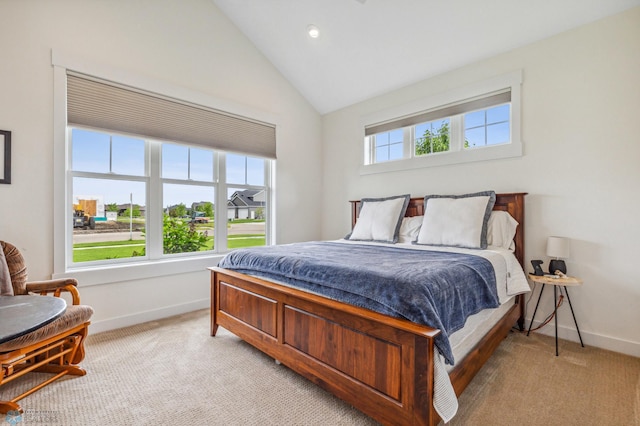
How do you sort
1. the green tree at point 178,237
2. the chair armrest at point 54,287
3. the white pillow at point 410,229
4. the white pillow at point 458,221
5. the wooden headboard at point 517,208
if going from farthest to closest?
1. the green tree at point 178,237
2. the white pillow at point 410,229
3. the wooden headboard at point 517,208
4. the white pillow at point 458,221
5. the chair armrest at point 54,287

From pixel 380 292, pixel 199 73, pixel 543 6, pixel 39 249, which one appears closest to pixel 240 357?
pixel 380 292

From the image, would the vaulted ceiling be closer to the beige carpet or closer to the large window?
the large window

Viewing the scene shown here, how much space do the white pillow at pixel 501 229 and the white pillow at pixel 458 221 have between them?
165mm

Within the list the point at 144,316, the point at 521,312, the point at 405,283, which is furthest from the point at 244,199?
the point at 521,312

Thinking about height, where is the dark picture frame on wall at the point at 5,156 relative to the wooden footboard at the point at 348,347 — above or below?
above

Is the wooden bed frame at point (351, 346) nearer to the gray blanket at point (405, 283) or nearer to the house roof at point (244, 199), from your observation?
the gray blanket at point (405, 283)

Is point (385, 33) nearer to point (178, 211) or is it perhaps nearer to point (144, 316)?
point (178, 211)

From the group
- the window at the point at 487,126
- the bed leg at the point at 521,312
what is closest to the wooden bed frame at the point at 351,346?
the bed leg at the point at 521,312

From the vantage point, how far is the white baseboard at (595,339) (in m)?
2.31

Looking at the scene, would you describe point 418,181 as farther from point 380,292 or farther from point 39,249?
point 39,249

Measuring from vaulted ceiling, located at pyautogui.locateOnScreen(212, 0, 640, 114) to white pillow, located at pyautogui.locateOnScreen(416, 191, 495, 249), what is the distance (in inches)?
59.7

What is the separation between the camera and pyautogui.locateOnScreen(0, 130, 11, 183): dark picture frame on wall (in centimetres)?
230

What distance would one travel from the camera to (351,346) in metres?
1.56

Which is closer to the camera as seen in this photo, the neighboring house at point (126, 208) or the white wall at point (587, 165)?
the white wall at point (587, 165)
